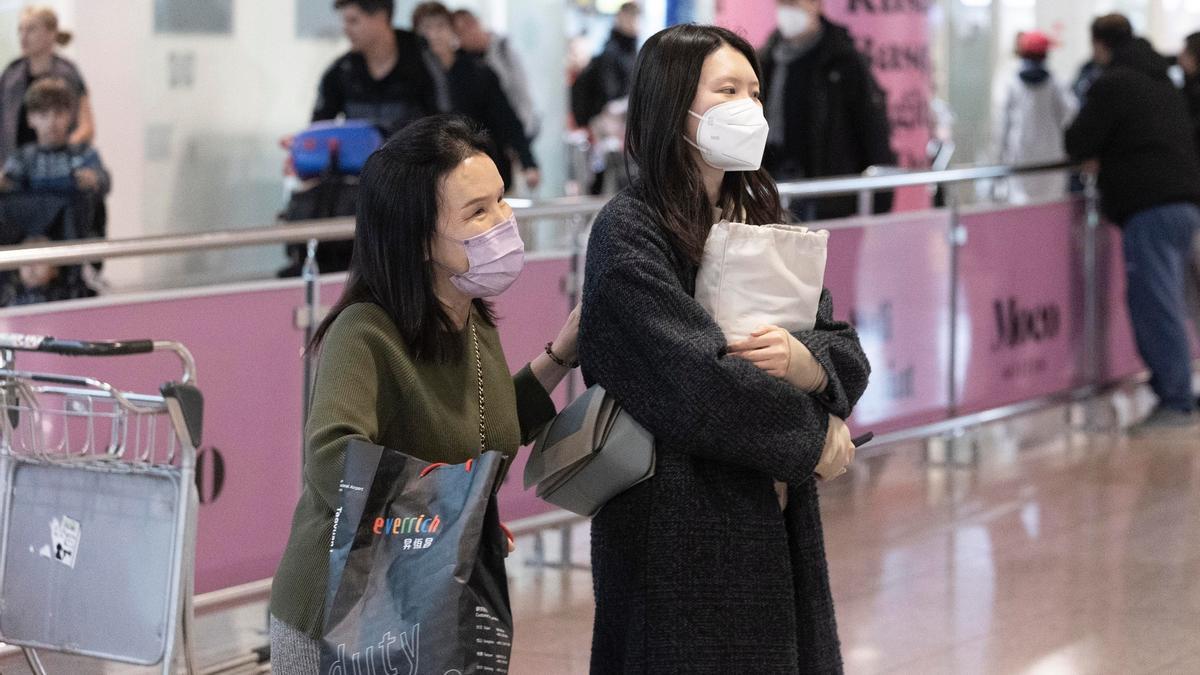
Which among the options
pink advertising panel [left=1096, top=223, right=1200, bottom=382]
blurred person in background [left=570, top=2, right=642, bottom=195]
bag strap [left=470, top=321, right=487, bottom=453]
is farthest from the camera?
blurred person in background [left=570, top=2, right=642, bottom=195]

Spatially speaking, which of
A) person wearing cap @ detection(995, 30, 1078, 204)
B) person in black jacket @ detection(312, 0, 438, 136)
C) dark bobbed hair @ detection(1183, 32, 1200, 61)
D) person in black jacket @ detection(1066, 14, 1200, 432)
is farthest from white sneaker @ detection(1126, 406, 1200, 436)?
person in black jacket @ detection(312, 0, 438, 136)

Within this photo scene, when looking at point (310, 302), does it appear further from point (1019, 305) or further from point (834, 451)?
point (1019, 305)

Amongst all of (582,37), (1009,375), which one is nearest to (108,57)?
(1009,375)

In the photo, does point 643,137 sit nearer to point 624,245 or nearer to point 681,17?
point 624,245

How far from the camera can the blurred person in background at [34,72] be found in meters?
8.21

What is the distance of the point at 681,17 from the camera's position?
1087 cm

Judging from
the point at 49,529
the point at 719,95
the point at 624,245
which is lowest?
the point at 49,529

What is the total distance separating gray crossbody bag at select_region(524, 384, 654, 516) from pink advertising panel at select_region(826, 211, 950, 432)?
13.2 ft

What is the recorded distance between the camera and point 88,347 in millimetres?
3348

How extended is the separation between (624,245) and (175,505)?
1.18 m

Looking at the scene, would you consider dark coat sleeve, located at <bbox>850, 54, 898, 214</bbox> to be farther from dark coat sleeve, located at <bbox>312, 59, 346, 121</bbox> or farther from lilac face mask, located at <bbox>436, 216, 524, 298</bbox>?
lilac face mask, located at <bbox>436, 216, 524, 298</bbox>

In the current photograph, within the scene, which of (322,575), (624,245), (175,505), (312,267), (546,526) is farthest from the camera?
(546,526)

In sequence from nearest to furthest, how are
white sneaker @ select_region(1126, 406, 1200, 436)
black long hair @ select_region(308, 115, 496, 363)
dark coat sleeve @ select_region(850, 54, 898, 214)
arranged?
black long hair @ select_region(308, 115, 496, 363) < dark coat sleeve @ select_region(850, 54, 898, 214) < white sneaker @ select_region(1126, 406, 1200, 436)

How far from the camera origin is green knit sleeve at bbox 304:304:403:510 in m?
2.48
